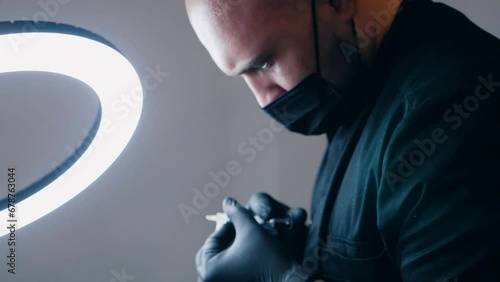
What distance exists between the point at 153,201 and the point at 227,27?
0.63 meters

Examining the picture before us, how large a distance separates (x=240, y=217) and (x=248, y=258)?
3.9 inches

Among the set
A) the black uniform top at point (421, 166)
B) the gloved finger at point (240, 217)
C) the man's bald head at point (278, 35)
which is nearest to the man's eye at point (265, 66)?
the man's bald head at point (278, 35)

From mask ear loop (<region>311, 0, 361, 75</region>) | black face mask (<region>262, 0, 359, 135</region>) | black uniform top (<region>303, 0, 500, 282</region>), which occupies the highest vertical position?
mask ear loop (<region>311, 0, 361, 75</region>)

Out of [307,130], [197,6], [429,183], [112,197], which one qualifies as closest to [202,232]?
[112,197]

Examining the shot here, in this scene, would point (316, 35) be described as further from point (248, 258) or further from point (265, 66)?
point (248, 258)

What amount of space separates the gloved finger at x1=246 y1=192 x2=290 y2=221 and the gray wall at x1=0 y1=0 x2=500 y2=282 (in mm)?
310

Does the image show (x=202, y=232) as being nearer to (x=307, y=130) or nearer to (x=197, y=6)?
(x=307, y=130)

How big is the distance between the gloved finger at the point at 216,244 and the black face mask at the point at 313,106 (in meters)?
0.32

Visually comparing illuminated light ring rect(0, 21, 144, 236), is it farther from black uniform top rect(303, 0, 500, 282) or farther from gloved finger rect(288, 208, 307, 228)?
gloved finger rect(288, 208, 307, 228)

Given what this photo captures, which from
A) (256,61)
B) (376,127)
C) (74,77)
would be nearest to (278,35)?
(256,61)

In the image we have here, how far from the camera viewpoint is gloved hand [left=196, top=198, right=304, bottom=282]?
881mm

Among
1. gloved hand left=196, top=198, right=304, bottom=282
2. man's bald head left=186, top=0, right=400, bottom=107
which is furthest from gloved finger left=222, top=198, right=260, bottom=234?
man's bald head left=186, top=0, right=400, bottom=107

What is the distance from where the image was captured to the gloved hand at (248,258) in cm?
88

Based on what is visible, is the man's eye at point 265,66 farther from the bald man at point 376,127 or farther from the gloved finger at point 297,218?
the gloved finger at point 297,218
